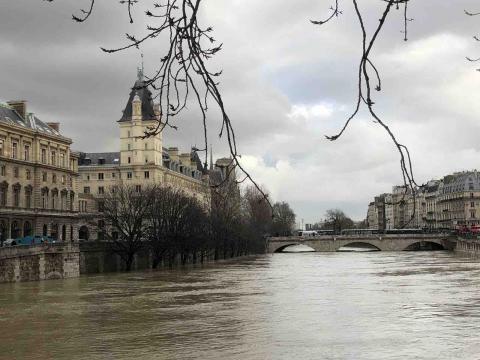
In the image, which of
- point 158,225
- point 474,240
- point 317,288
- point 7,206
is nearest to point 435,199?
point 474,240

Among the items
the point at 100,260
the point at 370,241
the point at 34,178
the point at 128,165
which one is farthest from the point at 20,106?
the point at 370,241

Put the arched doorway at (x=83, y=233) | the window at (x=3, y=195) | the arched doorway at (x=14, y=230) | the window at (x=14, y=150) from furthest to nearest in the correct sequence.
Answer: the arched doorway at (x=83, y=233)
the window at (x=14, y=150)
the arched doorway at (x=14, y=230)
the window at (x=3, y=195)

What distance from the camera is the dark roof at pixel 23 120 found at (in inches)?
3051

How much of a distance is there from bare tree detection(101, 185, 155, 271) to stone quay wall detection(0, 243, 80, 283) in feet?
26.0

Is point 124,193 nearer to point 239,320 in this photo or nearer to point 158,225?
point 158,225

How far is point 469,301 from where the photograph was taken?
3400 cm

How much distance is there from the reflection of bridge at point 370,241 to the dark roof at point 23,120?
204ft

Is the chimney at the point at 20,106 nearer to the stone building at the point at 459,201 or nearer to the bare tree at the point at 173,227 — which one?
the bare tree at the point at 173,227

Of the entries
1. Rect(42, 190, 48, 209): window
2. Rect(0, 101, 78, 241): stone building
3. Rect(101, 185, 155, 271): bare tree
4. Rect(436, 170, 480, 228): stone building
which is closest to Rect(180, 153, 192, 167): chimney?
Rect(0, 101, 78, 241): stone building

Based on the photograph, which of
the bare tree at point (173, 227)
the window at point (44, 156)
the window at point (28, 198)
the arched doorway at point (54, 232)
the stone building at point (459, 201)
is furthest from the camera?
the stone building at point (459, 201)

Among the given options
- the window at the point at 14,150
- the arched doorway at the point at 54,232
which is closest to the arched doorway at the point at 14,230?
the window at the point at 14,150

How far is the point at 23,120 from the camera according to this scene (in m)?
81.7

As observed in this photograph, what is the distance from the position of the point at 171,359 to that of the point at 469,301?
19.4m

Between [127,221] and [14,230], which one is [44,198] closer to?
[14,230]
